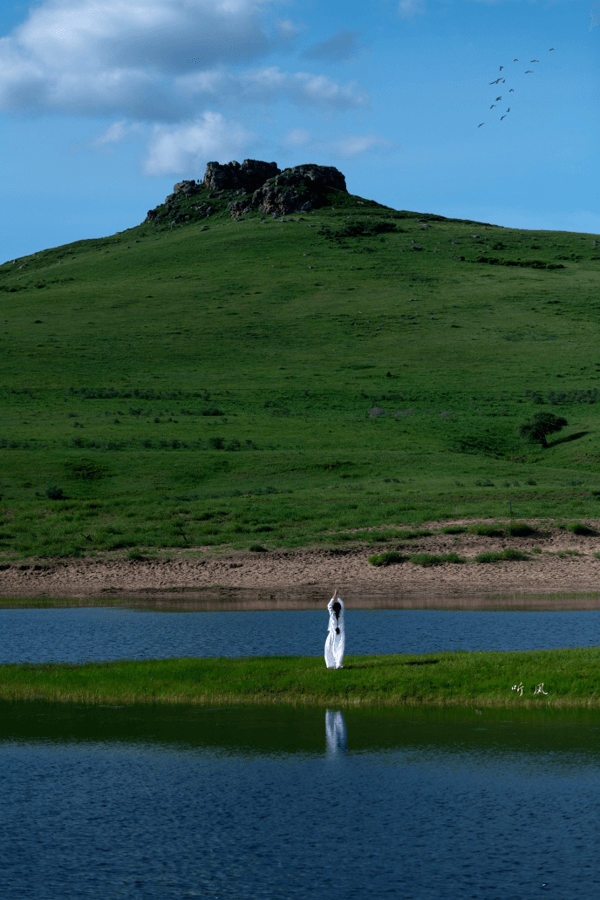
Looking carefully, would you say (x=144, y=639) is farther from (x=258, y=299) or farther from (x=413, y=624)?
(x=258, y=299)

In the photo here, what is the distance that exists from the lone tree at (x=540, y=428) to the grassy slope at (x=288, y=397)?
4.11 ft

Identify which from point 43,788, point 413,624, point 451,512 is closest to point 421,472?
point 451,512

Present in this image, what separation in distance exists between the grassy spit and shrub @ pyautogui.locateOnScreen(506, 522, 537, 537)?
898 inches

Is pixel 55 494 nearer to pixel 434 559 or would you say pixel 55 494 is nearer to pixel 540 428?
pixel 434 559

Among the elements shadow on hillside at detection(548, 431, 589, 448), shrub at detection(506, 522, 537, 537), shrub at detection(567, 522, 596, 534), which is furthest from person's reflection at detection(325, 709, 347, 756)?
shadow on hillside at detection(548, 431, 589, 448)

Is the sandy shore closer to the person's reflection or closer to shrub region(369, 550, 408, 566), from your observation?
shrub region(369, 550, 408, 566)

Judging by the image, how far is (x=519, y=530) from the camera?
48.6 meters

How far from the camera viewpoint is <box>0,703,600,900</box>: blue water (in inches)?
489

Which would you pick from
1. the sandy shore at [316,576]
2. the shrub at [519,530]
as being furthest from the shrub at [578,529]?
the shrub at [519,530]

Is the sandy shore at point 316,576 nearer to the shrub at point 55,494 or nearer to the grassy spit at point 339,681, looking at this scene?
the shrub at point 55,494

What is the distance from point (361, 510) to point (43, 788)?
3822 centimetres

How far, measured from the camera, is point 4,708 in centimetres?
2319

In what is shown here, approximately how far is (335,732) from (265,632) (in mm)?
12141

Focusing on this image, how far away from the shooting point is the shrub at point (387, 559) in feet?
148
